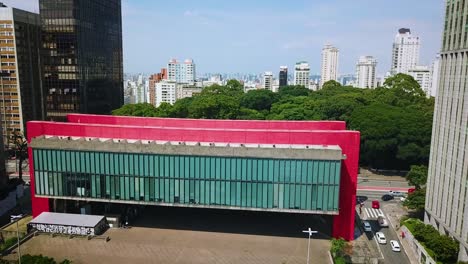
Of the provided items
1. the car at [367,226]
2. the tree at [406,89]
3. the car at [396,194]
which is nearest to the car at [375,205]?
the car at [396,194]

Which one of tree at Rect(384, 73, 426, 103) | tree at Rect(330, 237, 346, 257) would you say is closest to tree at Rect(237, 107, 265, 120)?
tree at Rect(384, 73, 426, 103)

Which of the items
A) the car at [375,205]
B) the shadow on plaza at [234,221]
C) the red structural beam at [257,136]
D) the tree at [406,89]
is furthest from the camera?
the tree at [406,89]

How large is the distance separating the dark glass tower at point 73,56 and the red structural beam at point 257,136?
1644 inches

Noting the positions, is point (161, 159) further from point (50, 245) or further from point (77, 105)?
point (77, 105)

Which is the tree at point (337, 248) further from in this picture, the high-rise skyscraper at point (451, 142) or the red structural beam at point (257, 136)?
the high-rise skyscraper at point (451, 142)

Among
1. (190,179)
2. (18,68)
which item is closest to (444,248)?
(190,179)

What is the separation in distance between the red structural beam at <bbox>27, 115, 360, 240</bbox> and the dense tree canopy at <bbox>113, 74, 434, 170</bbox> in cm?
3602

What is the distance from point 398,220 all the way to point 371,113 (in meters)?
33.2

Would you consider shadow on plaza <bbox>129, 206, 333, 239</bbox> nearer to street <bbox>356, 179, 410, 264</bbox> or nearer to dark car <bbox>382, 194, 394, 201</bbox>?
street <bbox>356, 179, 410, 264</bbox>

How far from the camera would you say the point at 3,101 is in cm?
9238

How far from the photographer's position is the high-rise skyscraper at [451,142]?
132 ft

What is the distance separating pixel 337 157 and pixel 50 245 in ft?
116

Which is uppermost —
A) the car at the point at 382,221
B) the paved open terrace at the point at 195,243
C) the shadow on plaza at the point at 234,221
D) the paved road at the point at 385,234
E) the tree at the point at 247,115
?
the tree at the point at 247,115

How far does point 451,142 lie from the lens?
43.1 meters
